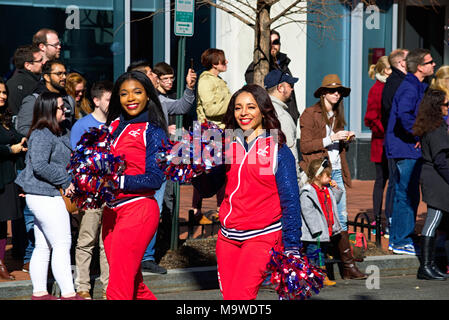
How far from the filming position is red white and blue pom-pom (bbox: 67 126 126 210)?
530 centimetres

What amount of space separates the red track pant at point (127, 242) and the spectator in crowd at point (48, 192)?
157 centimetres

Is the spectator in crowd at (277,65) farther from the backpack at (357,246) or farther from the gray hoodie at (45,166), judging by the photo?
the gray hoodie at (45,166)

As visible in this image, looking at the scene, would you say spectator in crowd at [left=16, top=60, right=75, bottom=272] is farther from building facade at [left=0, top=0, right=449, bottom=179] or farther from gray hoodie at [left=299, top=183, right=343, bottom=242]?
building facade at [left=0, top=0, right=449, bottom=179]

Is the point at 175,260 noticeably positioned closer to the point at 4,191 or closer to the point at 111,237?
the point at 4,191

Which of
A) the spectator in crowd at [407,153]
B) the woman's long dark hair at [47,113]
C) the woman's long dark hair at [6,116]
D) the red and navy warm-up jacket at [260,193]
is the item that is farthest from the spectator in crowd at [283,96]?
the red and navy warm-up jacket at [260,193]

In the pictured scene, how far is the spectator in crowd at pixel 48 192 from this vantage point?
690 centimetres

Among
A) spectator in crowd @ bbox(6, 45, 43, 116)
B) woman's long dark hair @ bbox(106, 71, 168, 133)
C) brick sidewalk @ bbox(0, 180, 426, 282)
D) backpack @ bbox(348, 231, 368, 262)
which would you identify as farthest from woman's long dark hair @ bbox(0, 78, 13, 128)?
backpack @ bbox(348, 231, 368, 262)

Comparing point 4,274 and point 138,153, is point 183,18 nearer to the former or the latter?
point 4,274

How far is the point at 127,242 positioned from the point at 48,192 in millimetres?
1823

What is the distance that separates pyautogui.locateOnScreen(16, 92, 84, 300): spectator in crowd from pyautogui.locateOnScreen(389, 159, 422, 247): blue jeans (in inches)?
152

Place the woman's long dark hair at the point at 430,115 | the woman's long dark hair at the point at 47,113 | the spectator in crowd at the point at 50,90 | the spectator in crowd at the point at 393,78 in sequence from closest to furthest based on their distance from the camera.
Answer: the woman's long dark hair at the point at 47,113
the spectator in crowd at the point at 50,90
the woman's long dark hair at the point at 430,115
the spectator in crowd at the point at 393,78

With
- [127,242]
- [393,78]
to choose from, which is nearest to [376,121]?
[393,78]

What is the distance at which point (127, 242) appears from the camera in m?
5.34
